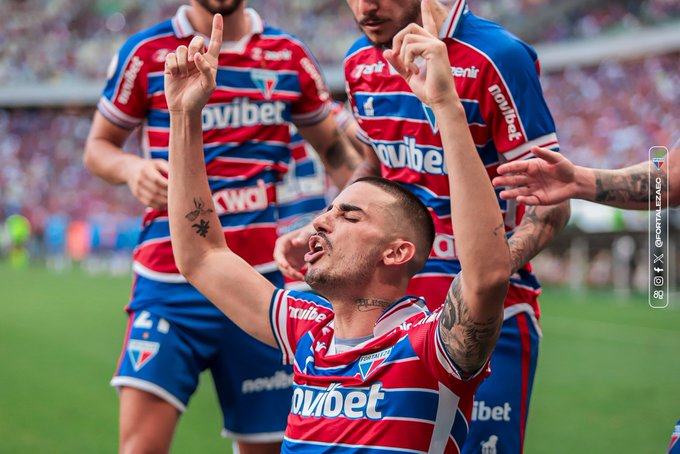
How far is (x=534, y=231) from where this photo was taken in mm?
3268

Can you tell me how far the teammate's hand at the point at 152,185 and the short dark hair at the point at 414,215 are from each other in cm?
85

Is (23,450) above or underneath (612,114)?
underneath

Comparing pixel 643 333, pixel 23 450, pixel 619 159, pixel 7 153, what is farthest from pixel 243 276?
pixel 7 153

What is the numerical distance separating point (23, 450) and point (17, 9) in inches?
1284

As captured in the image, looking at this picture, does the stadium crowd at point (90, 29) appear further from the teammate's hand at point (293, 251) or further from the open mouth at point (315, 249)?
the open mouth at point (315, 249)

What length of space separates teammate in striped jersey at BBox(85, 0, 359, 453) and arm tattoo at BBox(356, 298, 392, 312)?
4.18ft


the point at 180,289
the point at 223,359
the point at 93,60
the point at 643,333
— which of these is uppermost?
the point at 93,60

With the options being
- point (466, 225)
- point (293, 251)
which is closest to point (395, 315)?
point (466, 225)

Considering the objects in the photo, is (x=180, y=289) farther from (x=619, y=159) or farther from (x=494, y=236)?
(x=619, y=159)

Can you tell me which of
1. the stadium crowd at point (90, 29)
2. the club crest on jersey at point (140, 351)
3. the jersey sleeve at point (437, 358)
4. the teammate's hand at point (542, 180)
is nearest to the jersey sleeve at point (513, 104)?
the teammate's hand at point (542, 180)

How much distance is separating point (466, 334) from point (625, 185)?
0.89 m

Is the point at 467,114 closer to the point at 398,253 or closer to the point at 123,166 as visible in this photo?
the point at 398,253

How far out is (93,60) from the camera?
35.8 meters

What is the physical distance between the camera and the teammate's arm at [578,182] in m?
2.79
